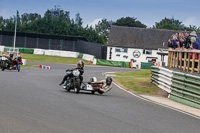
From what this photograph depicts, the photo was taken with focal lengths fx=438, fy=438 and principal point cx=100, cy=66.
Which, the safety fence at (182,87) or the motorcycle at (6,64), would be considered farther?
the motorcycle at (6,64)

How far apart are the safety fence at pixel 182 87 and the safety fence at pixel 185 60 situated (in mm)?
961

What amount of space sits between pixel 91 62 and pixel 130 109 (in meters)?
51.0

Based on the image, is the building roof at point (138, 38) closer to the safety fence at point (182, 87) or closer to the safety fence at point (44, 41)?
the safety fence at point (44, 41)

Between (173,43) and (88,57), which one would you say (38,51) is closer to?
(88,57)

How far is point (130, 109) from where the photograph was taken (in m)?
12.7

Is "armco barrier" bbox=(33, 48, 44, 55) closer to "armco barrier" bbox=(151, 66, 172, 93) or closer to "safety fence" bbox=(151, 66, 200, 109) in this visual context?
"armco barrier" bbox=(151, 66, 172, 93)

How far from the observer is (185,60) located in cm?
2091

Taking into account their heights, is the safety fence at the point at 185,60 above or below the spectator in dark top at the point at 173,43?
below

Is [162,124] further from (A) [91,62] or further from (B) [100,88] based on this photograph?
(A) [91,62]

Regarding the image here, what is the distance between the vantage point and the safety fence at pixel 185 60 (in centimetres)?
1902

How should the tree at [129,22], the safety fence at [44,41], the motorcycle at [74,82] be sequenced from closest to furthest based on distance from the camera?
1. the motorcycle at [74,82]
2. the safety fence at [44,41]
3. the tree at [129,22]

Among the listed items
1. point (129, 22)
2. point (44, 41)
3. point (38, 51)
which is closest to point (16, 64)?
point (38, 51)

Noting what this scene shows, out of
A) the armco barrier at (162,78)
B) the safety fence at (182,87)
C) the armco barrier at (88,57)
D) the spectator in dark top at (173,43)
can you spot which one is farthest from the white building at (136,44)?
the safety fence at (182,87)

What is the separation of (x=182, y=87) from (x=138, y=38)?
60.3 m
